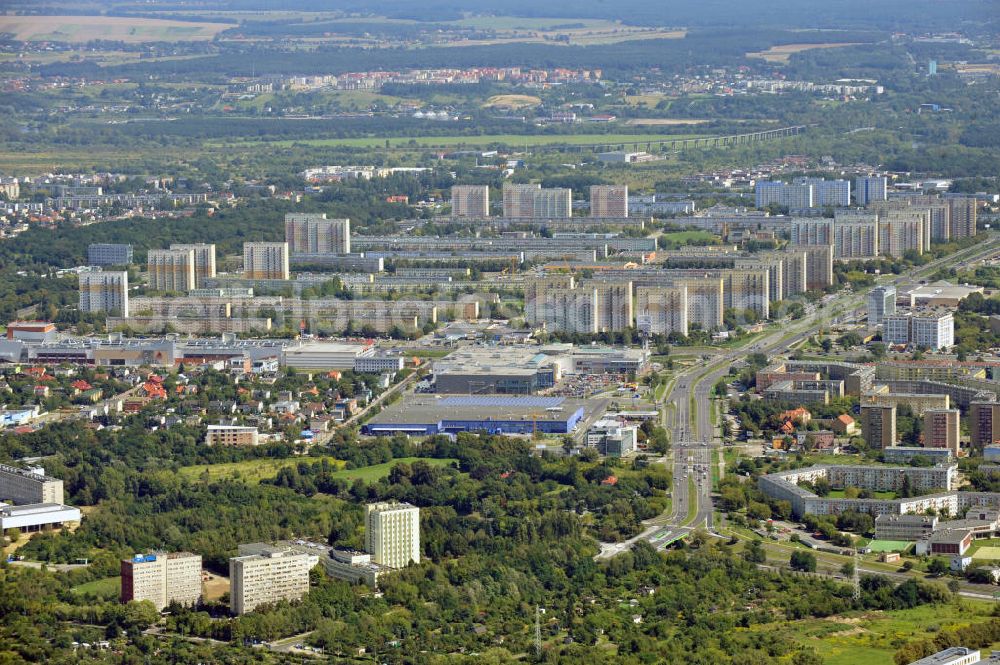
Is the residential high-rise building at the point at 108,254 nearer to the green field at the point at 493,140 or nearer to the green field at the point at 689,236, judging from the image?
the green field at the point at 689,236

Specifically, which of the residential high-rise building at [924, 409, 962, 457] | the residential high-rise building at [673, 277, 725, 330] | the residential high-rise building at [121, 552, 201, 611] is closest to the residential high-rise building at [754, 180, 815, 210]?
the residential high-rise building at [673, 277, 725, 330]

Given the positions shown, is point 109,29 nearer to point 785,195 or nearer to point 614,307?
point 785,195

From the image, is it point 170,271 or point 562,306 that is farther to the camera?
point 170,271

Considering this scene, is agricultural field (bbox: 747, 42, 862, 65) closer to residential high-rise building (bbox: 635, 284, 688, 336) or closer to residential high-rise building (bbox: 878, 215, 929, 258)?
residential high-rise building (bbox: 878, 215, 929, 258)

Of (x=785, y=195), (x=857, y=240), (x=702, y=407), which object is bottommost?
(x=702, y=407)

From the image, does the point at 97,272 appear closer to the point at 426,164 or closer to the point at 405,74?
the point at 426,164

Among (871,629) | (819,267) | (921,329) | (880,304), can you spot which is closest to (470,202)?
(819,267)
